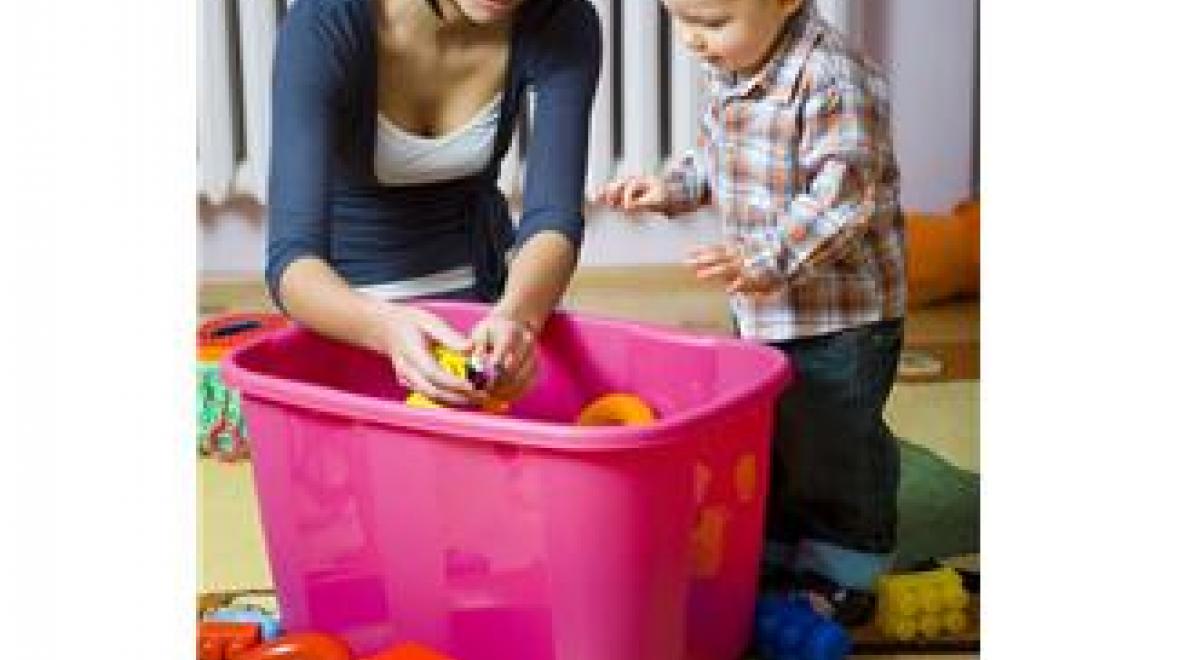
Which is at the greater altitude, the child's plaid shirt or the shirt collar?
the shirt collar

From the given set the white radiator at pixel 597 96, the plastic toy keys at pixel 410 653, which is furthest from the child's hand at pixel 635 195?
the plastic toy keys at pixel 410 653

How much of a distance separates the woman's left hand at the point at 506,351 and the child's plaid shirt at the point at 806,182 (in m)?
0.09

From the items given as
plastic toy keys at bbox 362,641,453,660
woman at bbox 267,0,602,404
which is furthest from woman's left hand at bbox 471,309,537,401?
plastic toy keys at bbox 362,641,453,660

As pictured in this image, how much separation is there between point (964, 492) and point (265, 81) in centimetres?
35

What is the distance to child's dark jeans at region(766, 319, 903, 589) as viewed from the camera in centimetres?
92

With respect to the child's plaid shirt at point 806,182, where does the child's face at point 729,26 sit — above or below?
above

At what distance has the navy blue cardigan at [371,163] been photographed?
87 centimetres

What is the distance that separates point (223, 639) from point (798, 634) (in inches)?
9.8

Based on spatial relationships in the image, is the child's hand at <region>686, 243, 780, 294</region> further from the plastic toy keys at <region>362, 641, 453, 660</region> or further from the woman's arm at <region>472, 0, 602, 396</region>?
the plastic toy keys at <region>362, 641, 453, 660</region>

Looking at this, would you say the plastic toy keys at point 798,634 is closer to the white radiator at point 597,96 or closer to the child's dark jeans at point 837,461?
the child's dark jeans at point 837,461

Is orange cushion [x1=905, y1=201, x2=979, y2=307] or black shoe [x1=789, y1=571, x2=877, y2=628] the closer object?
orange cushion [x1=905, y1=201, x2=979, y2=307]

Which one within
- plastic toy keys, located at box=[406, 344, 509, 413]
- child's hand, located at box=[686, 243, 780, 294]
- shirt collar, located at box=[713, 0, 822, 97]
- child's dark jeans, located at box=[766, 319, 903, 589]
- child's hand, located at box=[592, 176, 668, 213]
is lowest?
child's dark jeans, located at box=[766, 319, 903, 589]
